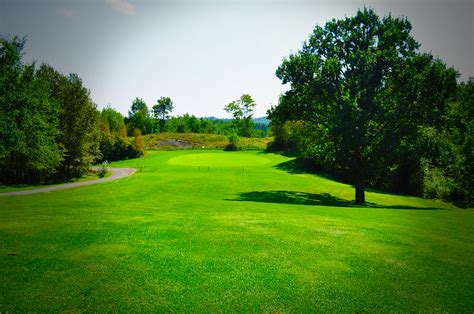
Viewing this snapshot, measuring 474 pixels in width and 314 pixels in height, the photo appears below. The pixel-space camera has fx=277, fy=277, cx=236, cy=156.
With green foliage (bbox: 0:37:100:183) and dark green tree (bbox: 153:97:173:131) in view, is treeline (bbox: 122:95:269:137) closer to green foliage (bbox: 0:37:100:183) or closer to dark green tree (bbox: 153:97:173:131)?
dark green tree (bbox: 153:97:173:131)

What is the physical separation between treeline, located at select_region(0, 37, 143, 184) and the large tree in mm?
34081

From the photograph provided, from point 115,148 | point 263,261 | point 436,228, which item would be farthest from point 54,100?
point 436,228

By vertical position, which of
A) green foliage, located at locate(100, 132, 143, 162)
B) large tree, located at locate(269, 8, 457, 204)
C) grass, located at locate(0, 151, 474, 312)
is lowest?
grass, located at locate(0, 151, 474, 312)

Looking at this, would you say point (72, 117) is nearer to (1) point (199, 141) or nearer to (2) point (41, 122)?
(2) point (41, 122)

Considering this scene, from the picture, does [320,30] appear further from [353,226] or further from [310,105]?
[353,226]

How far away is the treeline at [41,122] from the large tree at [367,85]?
34.1 meters

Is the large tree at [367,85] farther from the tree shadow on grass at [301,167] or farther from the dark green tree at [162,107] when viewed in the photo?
the dark green tree at [162,107]

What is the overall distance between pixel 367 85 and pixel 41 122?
142ft

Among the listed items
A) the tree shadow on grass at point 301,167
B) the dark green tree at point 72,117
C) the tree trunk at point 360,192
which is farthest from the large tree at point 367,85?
the dark green tree at point 72,117

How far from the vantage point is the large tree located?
2622 centimetres

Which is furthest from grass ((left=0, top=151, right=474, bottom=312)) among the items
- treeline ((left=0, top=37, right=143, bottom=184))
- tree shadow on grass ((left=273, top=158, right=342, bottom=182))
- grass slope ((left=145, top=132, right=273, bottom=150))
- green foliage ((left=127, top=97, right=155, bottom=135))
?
green foliage ((left=127, top=97, right=155, bottom=135))

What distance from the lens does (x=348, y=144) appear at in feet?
91.3

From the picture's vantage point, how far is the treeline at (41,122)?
3547 cm

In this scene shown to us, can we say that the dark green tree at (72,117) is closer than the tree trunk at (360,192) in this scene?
No
